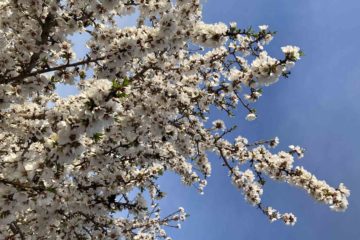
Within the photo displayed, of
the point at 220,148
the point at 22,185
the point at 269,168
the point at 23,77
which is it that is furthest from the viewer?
the point at 220,148

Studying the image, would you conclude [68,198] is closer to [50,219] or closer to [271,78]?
[50,219]

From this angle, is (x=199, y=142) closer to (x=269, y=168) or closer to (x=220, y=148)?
(x=220, y=148)

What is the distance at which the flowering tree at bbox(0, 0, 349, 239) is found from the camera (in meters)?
7.86

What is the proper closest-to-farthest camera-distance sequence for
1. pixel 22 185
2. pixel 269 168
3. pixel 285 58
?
pixel 22 185
pixel 285 58
pixel 269 168

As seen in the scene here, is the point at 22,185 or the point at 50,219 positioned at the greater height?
the point at 50,219

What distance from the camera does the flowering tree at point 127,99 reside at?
7859 millimetres

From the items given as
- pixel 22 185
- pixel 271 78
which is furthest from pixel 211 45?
pixel 22 185

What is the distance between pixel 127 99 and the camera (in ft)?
31.1

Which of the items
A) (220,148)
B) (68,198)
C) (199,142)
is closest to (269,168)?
(220,148)

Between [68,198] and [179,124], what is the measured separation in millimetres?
2985

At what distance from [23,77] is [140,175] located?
11.1 feet

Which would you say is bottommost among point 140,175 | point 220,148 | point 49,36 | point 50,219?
point 50,219

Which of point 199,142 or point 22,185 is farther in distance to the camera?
point 199,142

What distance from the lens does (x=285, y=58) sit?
23.6 ft
